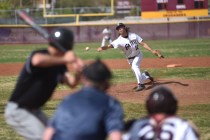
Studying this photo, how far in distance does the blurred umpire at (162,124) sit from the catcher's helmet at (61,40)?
1.31 metres

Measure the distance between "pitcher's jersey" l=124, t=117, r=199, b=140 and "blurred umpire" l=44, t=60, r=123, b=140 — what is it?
0.52 ft

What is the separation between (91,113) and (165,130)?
1.92 ft

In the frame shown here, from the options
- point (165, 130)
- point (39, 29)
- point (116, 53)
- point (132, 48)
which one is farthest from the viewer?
point (116, 53)

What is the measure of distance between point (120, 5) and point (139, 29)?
36140 millimetres

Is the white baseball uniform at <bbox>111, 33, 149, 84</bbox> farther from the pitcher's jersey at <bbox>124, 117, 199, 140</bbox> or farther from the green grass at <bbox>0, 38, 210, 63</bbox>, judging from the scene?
the pitcher's jersey at <bbox>124, 117, 199, 140</bbox>

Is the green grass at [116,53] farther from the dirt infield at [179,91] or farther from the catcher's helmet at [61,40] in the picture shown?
the catcher's helmet at [61,40]

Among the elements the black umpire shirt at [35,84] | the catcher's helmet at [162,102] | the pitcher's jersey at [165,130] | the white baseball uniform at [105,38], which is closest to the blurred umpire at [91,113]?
the pitcher's jersey at [165,130]

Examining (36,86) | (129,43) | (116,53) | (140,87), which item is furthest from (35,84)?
(116,53)

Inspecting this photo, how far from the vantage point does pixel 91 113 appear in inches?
168

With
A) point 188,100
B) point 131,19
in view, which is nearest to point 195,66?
point 188,100

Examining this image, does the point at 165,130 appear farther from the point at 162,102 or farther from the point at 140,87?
the point at 140,87

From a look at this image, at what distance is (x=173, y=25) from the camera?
1721 inches

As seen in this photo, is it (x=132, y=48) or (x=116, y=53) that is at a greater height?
(x=132, y=48)

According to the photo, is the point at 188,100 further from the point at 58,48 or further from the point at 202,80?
the point at 58,48
